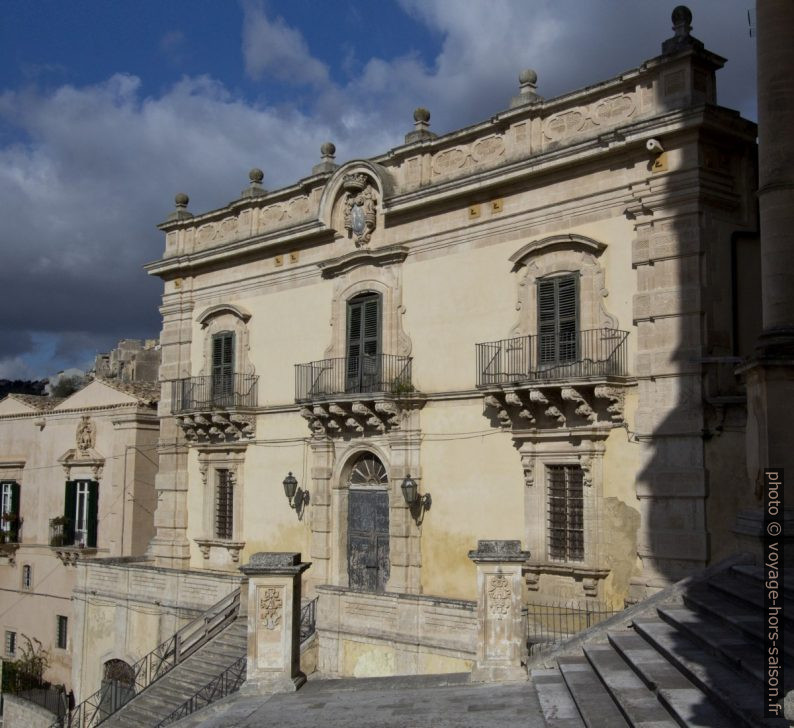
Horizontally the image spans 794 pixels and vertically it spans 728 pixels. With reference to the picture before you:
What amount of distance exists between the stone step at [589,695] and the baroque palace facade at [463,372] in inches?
185

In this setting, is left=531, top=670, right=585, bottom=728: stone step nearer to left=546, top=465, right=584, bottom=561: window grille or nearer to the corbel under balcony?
the corbel under balcony

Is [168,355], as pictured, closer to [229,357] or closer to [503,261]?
[229,357]

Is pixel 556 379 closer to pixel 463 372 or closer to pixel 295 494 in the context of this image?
pixel 463 372

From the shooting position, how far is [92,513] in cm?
2761

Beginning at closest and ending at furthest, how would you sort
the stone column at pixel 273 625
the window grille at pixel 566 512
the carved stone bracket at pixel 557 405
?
the stone column at pixel 273 625
the carved stone bracket at pixel 557 405
the window grille at pixel 566 512

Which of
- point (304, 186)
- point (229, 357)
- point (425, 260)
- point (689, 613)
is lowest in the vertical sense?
point (689, 613)

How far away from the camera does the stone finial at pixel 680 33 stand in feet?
50.6

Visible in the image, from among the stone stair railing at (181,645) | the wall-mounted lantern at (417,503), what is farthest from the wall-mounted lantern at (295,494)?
the wall-mounted lantern at (417,503)

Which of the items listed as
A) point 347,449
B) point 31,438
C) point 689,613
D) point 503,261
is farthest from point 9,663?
point 689,613

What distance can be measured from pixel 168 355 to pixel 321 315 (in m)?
5.80

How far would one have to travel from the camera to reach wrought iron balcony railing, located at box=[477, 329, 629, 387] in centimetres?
1606

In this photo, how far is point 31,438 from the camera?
100.0 feet

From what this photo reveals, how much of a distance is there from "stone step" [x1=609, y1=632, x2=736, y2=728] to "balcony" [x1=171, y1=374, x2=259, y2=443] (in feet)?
47.0

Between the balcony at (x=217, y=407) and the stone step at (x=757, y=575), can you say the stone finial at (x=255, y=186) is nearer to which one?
the balcony at (x=217, y=407)
